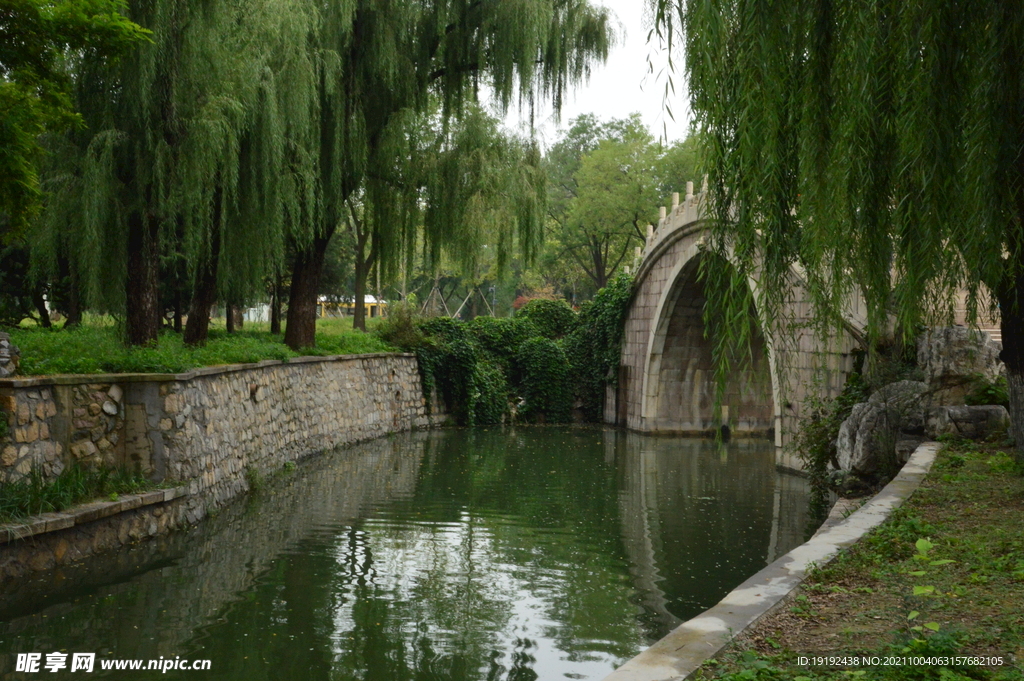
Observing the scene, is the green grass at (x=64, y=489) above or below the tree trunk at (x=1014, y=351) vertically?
below

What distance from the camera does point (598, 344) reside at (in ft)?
79.6

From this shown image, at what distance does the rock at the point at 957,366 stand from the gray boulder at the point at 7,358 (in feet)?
29.1

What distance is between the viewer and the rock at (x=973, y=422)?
9383 millimetres

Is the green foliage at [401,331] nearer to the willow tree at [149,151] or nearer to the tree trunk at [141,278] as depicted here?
the willow tree at [149,151]

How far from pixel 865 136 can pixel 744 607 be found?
91.8 inches

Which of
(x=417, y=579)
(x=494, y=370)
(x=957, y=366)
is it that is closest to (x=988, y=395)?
(x=957, y=366)

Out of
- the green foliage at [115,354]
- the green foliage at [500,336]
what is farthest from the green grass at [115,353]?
the green foliage at [500,336]

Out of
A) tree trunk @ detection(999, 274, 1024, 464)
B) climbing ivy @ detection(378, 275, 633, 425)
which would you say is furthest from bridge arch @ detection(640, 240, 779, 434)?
tree trunk @ detection(999, 274, 1024, 464)

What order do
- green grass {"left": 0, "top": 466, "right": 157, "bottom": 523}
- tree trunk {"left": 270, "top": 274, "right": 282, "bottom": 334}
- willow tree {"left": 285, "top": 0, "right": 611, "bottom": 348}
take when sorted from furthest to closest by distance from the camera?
1. tree trunk {"left": 270, "top": 274, "right": 282, "bottom": 334}
2. willow tree {"left": 285, "top": 0, "right": 611, "bottom": 348}
3. green grass {"left": 0, "top": 466, "right": 157, "bottom": 523}

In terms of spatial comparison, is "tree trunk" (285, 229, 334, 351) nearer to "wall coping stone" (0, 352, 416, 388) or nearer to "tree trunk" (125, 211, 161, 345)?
"wall coping stone" (0, 352, 416, 388)

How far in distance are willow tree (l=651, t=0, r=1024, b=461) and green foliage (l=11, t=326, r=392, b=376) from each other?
6.55 meters

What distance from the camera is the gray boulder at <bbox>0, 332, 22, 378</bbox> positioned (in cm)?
772

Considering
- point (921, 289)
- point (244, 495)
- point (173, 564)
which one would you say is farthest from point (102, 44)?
point (921, 289)

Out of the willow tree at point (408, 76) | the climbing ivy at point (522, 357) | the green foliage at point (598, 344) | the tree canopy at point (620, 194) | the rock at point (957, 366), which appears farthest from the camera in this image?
the tree canopy at point (620, 194)
